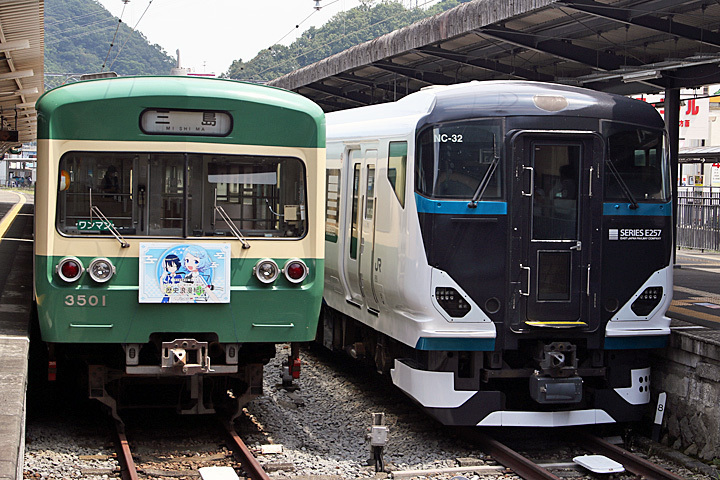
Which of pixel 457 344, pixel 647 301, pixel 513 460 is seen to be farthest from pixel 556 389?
pixel 647 301

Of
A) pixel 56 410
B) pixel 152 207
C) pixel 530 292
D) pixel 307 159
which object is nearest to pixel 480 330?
pixel 530 292

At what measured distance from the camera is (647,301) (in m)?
8.65

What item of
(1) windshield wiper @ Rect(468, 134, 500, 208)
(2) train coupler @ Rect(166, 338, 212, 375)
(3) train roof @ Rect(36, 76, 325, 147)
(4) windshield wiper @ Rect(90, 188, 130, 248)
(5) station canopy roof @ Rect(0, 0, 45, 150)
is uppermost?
(5) station canopy roof @ Rect(0, 0, 45, 150)

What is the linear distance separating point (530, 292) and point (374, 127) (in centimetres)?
249

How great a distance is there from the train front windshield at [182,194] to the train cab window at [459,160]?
112 cm

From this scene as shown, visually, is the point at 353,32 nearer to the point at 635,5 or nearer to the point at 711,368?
the point at 635,5

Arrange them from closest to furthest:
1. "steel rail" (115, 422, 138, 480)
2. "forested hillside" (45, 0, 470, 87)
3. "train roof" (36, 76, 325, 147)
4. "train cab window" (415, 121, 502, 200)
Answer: "steel rail" (115, 422, 138, 480) < "train roof" (36, 76, 325, 147) < "train cab window" (415, 121, 502, 200) < "forested hillside" (45, 0, 470, 87)

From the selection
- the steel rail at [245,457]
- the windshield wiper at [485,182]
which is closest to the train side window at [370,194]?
the windshield wiper at [485,182]

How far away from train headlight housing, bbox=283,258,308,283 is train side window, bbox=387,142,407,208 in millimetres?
1174

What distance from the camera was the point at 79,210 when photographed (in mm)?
7602

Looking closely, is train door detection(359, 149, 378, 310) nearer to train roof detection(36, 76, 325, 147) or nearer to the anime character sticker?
train roof detection(36, 76, 325, 147)

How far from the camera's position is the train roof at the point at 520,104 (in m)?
8.37

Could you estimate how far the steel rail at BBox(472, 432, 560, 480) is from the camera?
24.4 feet

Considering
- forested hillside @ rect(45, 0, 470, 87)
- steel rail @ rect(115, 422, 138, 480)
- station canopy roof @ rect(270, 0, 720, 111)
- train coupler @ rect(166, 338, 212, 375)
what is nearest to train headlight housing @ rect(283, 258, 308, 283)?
train coupler @ rect(166, 338, 212, 375)
